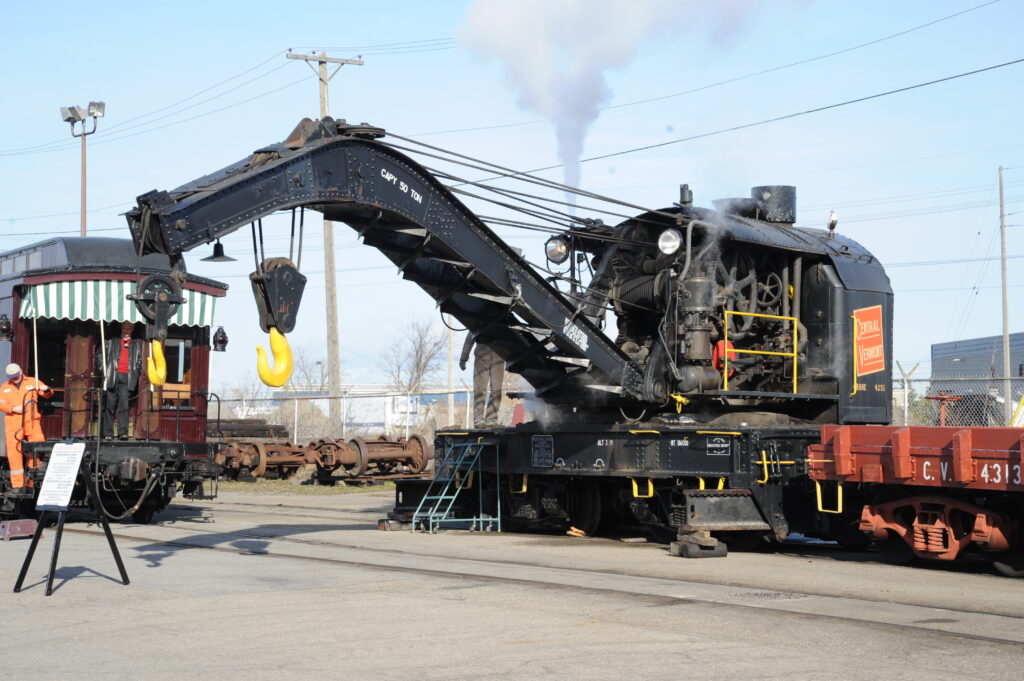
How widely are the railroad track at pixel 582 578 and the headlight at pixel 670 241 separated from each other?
3717 mm

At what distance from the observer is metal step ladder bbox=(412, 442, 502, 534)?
16.6 metres

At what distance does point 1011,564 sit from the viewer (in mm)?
11859

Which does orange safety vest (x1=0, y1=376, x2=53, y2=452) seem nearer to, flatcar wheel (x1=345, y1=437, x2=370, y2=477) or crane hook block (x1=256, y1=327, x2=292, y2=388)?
crane hook block (x1=256, y1=327, x2=292, y2=388)

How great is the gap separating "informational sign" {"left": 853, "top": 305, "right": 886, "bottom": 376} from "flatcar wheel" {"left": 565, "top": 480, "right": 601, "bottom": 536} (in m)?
3.82

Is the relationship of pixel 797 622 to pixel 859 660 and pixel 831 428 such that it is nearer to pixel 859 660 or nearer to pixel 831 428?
pixel 859 660

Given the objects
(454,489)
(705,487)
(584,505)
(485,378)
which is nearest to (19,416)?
(454,489)

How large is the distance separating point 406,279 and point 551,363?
2437mm

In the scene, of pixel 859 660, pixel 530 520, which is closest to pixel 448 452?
pixel 530 520

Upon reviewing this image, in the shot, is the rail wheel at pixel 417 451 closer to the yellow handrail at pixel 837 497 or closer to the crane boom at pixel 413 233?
the crane boom at pixel 413 233

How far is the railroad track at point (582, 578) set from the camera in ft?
28.6

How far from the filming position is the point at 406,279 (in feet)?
45.2

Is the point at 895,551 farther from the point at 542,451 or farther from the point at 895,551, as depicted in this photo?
the point at 542,451

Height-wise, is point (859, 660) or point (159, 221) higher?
point (159, 221)

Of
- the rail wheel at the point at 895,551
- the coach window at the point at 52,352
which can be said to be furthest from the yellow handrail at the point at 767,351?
the coach window at the point at 52,352
